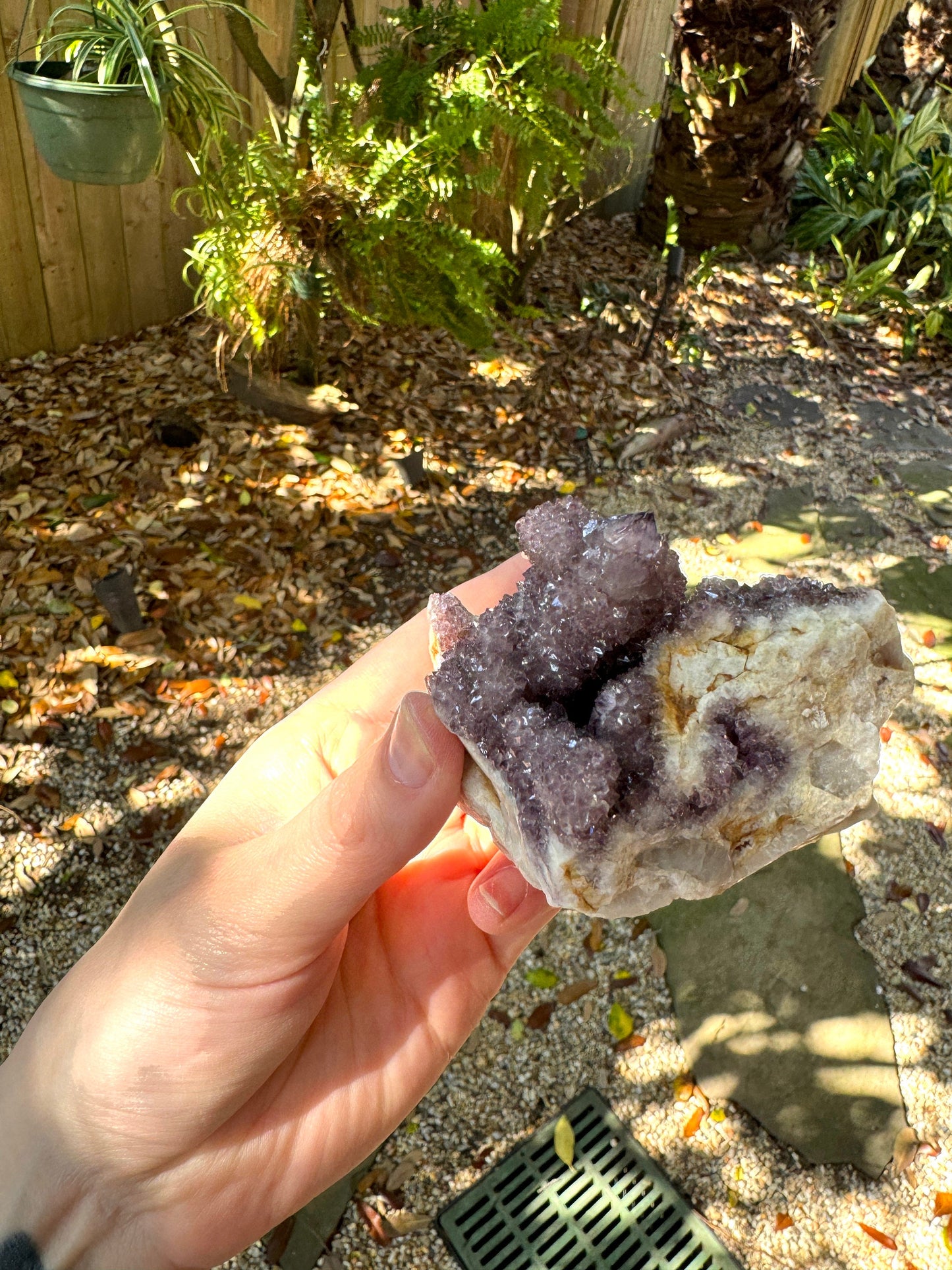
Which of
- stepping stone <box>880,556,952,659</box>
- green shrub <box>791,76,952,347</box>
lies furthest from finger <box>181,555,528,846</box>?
green shrub <box>791,76,952,347</box>

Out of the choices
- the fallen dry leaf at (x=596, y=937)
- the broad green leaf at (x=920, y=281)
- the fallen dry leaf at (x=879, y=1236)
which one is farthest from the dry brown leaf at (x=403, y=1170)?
the broad green leaf at (x=920, y=281)

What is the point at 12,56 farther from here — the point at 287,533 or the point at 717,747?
the point at 717,747

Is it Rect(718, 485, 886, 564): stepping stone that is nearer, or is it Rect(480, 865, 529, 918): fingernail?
Rect(480, 865, 529, 918): fingernail

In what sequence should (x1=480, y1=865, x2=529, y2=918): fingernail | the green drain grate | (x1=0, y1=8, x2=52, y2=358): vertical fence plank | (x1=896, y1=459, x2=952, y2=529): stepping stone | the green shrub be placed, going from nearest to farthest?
(x1=480, y1=865, x2=529, y2=918): fingernail < the green drain grate < (x1=0, y1=8, x2=52, y2=358): vertical fence plank < (x1=896, y1=459, x2=952, y2=529): stepping stone < the green shrub

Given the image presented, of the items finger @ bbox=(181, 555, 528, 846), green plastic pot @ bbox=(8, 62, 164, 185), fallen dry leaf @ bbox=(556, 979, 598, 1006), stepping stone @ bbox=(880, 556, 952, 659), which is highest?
green plastic pot @ bbox=(8, 62, 164, 185)

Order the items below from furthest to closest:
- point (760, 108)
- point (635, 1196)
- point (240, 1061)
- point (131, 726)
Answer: point (760, 108) → point (131, 726) → point (635, 1196) → point (240, 1061)

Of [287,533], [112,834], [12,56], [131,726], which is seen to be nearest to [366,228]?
[287,533]

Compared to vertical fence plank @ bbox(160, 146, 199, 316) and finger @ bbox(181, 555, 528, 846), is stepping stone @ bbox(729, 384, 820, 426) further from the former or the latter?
finger @ bbox(181, 555, 528, 846)

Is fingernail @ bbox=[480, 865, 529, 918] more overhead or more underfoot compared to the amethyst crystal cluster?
more underfoot
